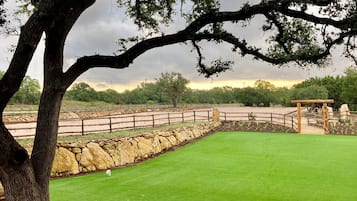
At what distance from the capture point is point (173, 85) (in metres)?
39.6

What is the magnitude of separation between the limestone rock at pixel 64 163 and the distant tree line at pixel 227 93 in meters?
25.4

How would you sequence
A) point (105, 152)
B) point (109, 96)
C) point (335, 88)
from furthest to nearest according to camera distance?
point (109, 96) → point (335, 88) → point (105, 152)

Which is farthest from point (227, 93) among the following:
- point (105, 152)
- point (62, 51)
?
point (62, 51)

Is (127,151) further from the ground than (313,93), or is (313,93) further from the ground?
(313,93)

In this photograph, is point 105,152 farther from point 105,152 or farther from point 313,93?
point 313,93

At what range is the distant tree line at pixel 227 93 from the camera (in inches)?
1367

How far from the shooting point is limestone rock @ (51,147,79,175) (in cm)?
905

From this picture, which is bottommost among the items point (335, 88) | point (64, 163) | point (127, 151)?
point (64, 163)

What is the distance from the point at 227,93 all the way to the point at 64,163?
3567cm

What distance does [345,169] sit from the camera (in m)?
8.61

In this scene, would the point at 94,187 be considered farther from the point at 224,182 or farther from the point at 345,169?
the point at 345,169

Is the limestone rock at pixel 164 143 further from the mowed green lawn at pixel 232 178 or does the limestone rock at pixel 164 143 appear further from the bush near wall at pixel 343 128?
the bush near wall at pixel 343 128

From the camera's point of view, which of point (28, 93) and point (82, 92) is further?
point (82, 92)

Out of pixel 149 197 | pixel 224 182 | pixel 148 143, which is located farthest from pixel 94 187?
pixel 148 143
